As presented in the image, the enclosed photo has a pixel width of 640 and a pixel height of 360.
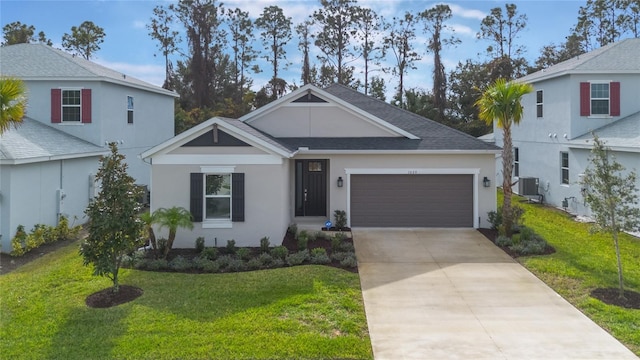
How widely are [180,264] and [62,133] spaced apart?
10.8 meters

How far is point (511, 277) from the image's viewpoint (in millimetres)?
10031

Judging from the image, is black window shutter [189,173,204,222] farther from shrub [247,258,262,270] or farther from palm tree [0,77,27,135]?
palm tree [0,77,27,135]

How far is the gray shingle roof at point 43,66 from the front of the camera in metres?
18.1

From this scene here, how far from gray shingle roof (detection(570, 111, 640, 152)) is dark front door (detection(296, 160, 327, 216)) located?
9584 millimetres

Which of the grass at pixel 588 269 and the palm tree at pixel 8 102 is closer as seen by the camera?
the grass at pixel 588 269

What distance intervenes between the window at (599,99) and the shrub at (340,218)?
416 inches

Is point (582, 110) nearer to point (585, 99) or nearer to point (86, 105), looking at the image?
point (585, 99)

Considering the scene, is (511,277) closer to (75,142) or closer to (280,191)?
(280,191)

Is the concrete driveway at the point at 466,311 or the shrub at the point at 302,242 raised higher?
the shrub at the point at 302,242

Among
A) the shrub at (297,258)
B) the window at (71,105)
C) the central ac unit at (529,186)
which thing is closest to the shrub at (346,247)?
the shrub at (297,258)

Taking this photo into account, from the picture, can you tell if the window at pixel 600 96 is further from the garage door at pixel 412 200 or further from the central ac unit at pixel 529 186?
the garage door at pixel 412 200

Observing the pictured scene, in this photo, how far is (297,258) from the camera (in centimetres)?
1105

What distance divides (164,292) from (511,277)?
7413 millimetres

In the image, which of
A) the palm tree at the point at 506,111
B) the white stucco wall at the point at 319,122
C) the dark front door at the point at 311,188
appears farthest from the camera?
the white stucco wall at the point at 319,122
